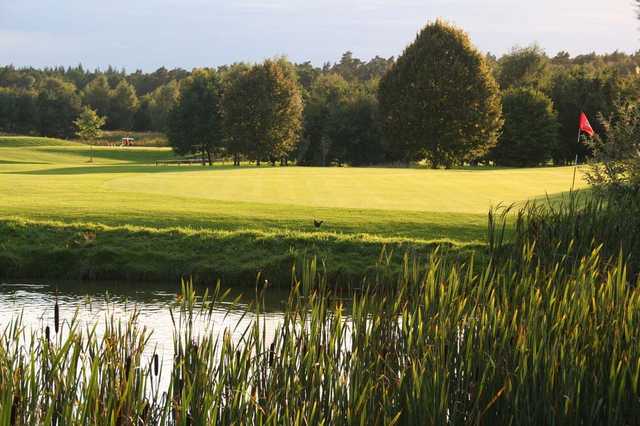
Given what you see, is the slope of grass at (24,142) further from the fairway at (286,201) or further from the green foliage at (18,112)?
the fairway at (286,201)

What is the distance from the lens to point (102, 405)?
5.11 metres

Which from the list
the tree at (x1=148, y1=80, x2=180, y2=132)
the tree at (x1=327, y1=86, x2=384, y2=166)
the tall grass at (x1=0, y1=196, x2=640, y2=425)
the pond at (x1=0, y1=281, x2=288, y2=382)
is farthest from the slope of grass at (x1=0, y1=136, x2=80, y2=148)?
the tall grass at (x1=0, y1=196, x2=640, y2=425)

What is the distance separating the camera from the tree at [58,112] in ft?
326

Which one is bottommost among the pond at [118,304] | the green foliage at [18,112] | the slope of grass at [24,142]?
the pond at [118,304]

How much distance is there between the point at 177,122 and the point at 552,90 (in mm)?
31272

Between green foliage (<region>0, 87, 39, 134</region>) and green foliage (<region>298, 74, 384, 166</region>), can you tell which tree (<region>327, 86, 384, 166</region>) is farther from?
green foliage (<region>0, 87, 39, 134</region>)

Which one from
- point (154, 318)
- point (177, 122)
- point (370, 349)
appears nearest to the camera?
point (370, 349)

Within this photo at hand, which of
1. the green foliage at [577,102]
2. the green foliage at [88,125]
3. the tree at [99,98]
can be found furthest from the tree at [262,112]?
the tree at [99,98]

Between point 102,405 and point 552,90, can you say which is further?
point 552,90

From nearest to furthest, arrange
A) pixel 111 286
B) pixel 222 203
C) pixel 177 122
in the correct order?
pixel 111 286 → pixel 222 203 → pixel 177 122

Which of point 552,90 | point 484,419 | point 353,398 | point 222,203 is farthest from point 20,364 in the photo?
point 552,90

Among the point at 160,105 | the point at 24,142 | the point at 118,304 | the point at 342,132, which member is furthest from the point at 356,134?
the point at 118,304

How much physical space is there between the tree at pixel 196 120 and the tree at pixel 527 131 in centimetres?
2233

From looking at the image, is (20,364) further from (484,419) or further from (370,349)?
(484,419)
